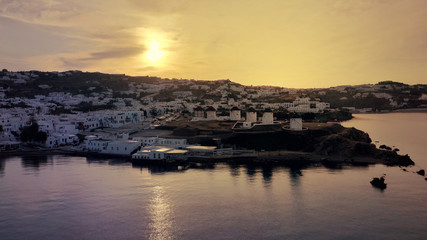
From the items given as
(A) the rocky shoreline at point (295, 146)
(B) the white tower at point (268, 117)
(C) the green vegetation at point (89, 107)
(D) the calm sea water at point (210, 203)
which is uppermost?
(C) the green vegetation at point (89, 107)

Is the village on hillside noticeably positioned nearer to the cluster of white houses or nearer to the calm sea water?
the cluster of white houses

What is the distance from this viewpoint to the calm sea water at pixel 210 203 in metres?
23.1

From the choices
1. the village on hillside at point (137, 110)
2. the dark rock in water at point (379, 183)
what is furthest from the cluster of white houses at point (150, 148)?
the dark rock in water at point (379, 183)

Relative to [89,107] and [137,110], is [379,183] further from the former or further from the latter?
[89,107]

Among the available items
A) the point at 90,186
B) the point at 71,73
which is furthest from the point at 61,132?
the point at 71,73

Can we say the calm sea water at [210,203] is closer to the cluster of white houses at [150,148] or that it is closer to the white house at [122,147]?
the cluster of white houses at [150,148]

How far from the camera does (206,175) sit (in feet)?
121

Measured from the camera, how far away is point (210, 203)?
92.1ft

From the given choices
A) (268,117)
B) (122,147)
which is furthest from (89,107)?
(268,117)

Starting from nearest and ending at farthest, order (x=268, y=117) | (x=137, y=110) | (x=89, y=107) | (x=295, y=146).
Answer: (x=295, y=146)
(x=268, y=117)
(x=137, y=110)
(x=89, y=107)

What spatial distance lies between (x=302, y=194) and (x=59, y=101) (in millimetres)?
89157

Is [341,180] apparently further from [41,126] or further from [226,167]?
[41,126]

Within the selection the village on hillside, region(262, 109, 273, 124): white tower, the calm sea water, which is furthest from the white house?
region(262, 109, 273, 124): white tower

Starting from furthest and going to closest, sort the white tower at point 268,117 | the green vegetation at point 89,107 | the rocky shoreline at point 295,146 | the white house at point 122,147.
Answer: the green vegetation at point 89,107 → the white tower at point 268,117 → the white house at point 122,147 → the rocky shoreline at point 295,146
